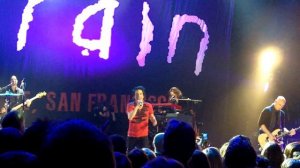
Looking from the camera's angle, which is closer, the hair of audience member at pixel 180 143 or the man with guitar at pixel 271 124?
the hair of audience member at pixel 180 143

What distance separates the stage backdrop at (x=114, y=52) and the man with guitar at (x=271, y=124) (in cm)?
324

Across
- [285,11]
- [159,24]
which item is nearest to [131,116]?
[159,24]

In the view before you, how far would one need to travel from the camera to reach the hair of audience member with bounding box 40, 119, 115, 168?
1192 mm

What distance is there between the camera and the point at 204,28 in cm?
1314

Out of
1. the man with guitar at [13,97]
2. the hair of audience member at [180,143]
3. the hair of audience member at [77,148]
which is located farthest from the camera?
the man with guitar at [13,97]

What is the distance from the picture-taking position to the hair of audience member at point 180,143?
2834 mm

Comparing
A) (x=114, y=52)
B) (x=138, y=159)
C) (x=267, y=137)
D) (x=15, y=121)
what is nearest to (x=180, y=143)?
(x=138, y=159)

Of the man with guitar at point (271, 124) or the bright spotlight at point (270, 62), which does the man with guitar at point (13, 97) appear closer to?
the man with guitar at point (271, 124)

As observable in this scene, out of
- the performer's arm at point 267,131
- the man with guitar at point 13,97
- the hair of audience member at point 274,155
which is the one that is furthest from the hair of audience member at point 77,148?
the man with guitar at point 13,97

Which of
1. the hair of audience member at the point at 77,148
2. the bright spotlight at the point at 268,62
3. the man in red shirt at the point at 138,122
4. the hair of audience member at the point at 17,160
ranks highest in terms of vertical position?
the bright spotlight at the point at 268,62

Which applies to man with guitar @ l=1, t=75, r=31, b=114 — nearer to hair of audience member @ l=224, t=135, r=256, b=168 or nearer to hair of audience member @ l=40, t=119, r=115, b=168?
hair of audience member @ l=224, t=135, r=256, b=168

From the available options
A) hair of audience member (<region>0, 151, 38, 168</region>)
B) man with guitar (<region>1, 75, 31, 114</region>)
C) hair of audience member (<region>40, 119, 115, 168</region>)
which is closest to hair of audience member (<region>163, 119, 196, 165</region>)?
hair of audience member (<region>0, 151, 38, 168</region>)

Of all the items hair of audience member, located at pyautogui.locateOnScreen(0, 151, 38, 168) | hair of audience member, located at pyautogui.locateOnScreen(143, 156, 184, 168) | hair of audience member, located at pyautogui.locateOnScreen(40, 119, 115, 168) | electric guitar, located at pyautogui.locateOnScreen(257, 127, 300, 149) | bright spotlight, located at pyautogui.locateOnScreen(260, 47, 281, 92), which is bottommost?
electric guitar, located at pyautogui.locateOnScreen(257, 127, 300, 149)

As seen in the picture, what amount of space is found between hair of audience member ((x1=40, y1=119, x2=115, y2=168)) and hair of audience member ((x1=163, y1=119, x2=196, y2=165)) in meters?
1.64
